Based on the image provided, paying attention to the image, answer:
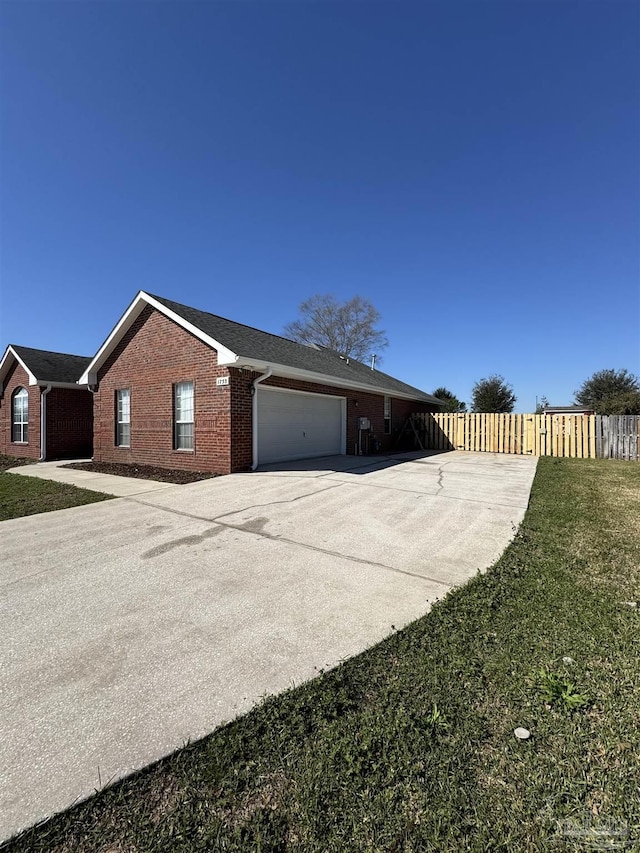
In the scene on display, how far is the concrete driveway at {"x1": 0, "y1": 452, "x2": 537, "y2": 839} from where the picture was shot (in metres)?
1.79

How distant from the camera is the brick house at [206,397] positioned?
9.05m

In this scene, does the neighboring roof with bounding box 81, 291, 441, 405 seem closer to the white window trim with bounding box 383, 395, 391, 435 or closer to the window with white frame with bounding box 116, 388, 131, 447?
the window with white frame with bounding box 116, 388, 131, 447

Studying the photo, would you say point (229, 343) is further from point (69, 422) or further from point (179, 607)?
point (69, 422)

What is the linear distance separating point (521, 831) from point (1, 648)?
3.16m

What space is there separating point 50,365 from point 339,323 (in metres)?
21.8

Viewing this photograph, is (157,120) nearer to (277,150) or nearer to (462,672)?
(277,150)

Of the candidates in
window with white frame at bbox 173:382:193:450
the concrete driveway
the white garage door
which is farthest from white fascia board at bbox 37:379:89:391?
the concrete driveway

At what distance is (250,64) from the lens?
8930 mm

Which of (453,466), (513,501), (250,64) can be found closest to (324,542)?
(513,501)

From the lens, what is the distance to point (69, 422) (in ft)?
50.6

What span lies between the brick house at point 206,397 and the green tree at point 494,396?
18402mm

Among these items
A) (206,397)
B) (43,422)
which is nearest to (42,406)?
(43,422)

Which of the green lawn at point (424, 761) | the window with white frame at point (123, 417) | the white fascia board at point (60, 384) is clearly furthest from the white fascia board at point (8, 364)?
the green lawn at point (424, 761)

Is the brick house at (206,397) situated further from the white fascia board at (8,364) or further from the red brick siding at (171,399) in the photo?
the white fascia board at (8,364)
